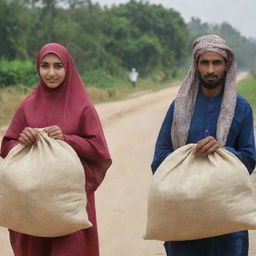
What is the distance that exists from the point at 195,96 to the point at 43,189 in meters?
0.86

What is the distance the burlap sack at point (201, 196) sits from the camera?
112 inches

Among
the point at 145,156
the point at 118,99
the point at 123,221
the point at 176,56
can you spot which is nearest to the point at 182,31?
the point at 176,56

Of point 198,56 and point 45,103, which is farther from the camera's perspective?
point 45,103

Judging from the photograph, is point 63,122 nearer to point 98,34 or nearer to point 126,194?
point 126,194

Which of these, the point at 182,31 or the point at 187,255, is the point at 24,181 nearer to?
the point at 187,255

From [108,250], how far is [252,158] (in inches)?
97.9

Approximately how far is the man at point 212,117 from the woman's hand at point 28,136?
23.6 inches

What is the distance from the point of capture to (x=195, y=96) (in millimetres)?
3182

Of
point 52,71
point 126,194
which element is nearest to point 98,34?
point 126,194

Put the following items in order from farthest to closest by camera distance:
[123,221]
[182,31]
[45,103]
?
[182,31]
[123,221]
[45,103]

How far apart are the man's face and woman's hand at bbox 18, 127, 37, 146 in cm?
84

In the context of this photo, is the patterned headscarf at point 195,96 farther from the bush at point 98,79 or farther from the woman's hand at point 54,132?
the bush at point 98,79

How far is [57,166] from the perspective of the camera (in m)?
3.08

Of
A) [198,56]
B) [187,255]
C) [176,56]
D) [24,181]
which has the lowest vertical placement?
[176,56]
